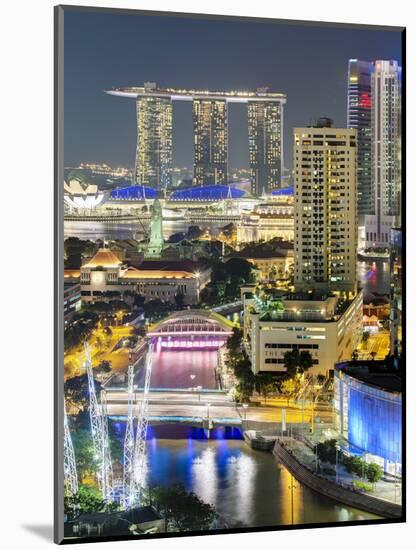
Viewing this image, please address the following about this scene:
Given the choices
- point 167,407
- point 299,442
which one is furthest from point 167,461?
point 299,442

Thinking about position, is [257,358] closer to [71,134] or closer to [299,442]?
[299,442]

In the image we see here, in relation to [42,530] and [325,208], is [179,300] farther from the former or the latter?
[42,530]

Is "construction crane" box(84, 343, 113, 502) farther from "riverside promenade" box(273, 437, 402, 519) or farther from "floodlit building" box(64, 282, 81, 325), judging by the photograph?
"riverside promenade" box(273, 437, 402, 519)

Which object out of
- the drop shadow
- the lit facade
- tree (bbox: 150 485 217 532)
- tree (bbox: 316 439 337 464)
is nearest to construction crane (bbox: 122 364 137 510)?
tree (bbox: 150 485 217 532)

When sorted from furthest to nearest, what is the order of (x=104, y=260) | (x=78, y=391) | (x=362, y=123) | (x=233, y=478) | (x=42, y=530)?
(x=362, y=123) < (x=233, y=478) < (x=104, y=260) < (x=78, y=391) < (x=42, y=530)

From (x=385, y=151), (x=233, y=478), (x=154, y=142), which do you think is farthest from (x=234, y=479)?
(x=385, y=151)

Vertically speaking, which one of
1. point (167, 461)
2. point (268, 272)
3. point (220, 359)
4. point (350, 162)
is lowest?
point (167, 461)

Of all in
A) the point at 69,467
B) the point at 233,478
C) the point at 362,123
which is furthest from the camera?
the point at 362,123
